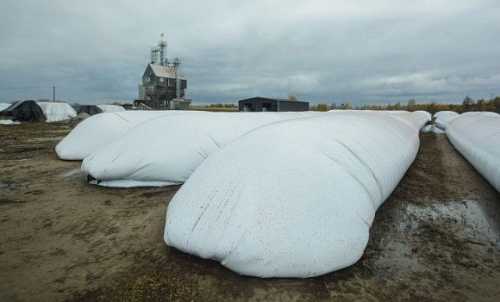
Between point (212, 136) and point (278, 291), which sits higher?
point (212, 136)

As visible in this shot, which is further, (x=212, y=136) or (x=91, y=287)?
(x=212, y=136)

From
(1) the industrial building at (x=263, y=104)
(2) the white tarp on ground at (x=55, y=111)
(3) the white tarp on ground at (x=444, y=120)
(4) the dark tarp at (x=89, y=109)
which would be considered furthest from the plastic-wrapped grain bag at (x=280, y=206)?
(4) the dark tarp at (x=89, y=109)

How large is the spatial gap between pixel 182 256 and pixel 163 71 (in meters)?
27.7

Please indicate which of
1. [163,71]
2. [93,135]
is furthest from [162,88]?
[93,135]

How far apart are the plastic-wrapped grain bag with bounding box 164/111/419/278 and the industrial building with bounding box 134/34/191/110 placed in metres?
24.2

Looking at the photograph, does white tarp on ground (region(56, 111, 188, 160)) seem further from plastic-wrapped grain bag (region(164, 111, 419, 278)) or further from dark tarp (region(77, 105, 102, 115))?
dark tarp (region(77, 105, 102, 115))

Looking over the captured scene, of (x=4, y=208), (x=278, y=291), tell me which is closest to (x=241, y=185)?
(x=278, y=291)

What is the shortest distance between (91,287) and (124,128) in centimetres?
414

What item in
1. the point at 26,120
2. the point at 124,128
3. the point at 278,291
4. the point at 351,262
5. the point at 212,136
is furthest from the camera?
the point at 26,120

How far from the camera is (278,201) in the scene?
4.63 ft

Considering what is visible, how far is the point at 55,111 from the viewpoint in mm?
15297

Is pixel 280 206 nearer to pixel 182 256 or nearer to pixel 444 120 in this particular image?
pixel 182 256

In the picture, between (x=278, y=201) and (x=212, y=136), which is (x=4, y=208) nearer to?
(x=212, y=136)

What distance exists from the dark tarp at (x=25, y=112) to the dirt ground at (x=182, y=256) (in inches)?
572
